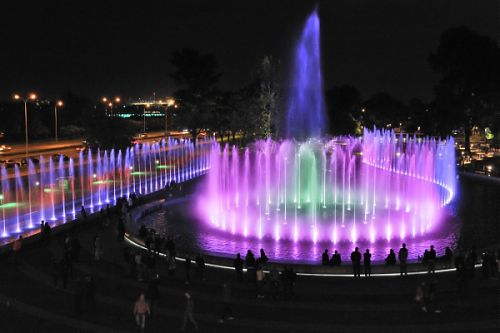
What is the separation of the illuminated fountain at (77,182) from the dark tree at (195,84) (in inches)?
328

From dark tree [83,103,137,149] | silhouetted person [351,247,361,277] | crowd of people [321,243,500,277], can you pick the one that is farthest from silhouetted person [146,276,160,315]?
dark tree [83,103,137,149]

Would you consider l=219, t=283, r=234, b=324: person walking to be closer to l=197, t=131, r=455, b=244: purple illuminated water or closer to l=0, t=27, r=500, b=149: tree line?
l=197, t=131, r=455, b=244: purple illuminated water

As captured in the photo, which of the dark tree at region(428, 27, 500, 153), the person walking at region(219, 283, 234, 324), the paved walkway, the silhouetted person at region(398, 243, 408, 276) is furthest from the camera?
the dark tree at region(428, 27, 500, 153)

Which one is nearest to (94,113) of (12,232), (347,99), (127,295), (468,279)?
(12,232)

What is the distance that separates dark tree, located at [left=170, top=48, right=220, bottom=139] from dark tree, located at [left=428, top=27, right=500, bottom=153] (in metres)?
29.2

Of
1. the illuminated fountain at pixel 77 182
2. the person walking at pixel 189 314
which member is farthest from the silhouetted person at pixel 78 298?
the illuminated fountain at pixel 77 182

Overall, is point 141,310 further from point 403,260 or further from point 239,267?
point 403,260

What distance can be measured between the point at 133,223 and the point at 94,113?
3164cm

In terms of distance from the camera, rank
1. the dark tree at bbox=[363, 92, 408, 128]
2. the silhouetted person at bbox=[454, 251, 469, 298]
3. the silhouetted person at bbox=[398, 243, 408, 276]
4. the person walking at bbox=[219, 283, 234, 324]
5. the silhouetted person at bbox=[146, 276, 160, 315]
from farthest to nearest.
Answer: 1. the dark tree at bbox=[363, 92, 408, 128]
2. the silhouetted person at bbox=[398, 243, 408, 276]
3. the silhouetted person at bbox=[454, 251, 469, 298]
4. the silhouetted person at bbox=[146, 276, 160, 315]
5. the person walking at bbox=[219, 283, 234, 324]

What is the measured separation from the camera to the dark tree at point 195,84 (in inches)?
2889

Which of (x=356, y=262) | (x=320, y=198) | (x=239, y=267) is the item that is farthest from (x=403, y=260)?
(x=320, y=198)

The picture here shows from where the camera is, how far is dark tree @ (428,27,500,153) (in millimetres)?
62594

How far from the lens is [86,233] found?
2367cm

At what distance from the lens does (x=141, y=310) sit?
12.4 meters
